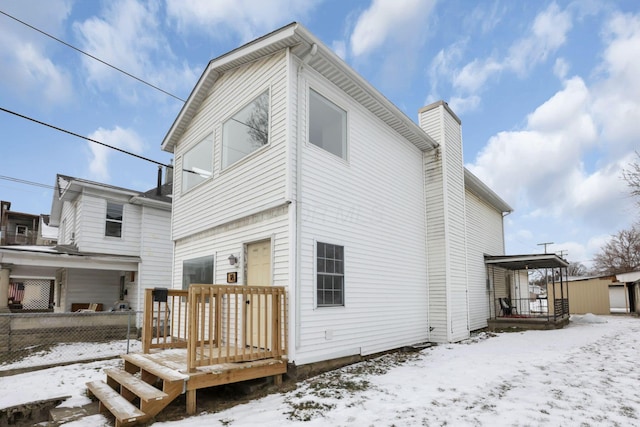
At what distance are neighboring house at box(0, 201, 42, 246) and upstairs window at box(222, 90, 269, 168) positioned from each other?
26096 mm

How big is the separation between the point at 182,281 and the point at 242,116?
4450 millimetres

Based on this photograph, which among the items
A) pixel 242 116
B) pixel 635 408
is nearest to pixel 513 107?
pixel 242 116

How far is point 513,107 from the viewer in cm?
1547

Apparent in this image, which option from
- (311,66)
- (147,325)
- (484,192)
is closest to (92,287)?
(147,325)

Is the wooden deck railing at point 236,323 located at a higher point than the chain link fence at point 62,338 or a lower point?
higher

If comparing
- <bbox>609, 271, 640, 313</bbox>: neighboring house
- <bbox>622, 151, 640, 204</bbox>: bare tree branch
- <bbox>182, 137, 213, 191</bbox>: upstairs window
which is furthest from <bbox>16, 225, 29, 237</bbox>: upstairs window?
<bbox>609, 271, 640, 313</bbox>: neighboring house

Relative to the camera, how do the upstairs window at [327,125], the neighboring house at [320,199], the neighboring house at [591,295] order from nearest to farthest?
the neighboring house at [320,199] → the upstairs window at [327,125] → the neighboring house at [591,295]

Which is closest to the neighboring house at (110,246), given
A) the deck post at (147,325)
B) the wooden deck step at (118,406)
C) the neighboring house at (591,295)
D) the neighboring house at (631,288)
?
the deck post at (147,325)

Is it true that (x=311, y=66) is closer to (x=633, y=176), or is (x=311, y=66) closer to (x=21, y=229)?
(x=633, y=176)

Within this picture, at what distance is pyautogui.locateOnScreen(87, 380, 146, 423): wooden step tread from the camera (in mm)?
4083

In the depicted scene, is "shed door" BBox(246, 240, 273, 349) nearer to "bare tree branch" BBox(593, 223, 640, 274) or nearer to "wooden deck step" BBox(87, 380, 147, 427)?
"wooden deck step" BBox(87, 380, 147, 427)

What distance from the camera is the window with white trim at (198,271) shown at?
26.9 feet

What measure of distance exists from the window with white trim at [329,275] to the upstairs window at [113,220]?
33.2ft

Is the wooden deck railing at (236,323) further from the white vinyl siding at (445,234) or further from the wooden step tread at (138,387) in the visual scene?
the white vinyl siding at (445,234)
